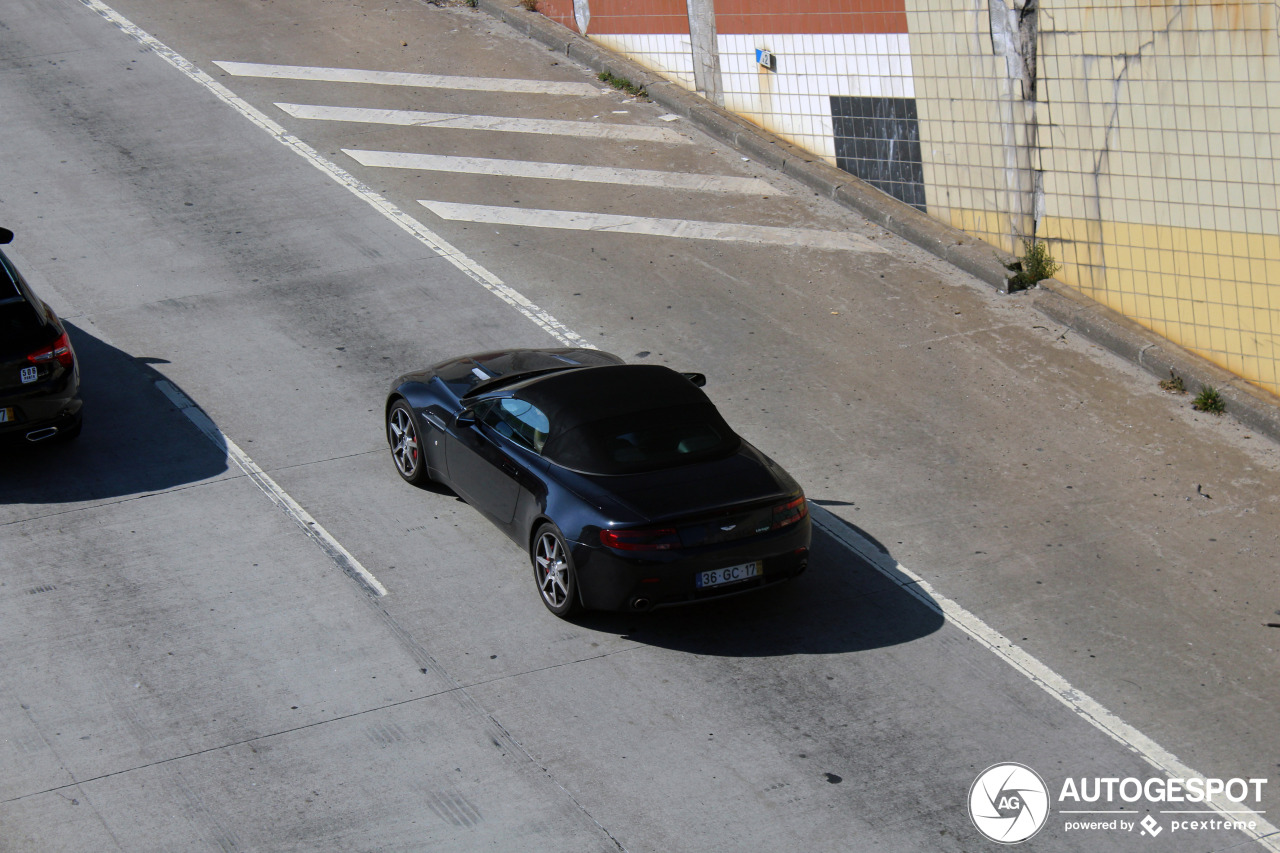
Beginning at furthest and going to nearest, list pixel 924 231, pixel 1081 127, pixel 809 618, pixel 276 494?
pixel 924 231 → pixel 1081 127 → pixel 276 494 → pixel 809 618

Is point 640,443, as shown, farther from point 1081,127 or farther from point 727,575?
point 1081,127

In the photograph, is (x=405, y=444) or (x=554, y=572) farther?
(x=405, y=444)

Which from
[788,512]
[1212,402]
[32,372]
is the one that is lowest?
[1212,402]

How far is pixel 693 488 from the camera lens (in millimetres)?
8625

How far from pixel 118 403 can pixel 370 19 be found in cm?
1107

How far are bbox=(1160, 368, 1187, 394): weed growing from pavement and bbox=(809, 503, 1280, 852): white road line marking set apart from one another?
3.85m

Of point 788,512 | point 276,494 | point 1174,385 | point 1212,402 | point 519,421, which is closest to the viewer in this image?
point 788,512

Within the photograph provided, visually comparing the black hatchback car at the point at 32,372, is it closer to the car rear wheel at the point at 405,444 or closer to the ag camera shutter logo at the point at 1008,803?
the car rear wheel at the point at 405,444

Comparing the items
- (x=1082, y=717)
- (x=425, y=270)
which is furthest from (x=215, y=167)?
(x=1082, y=717)

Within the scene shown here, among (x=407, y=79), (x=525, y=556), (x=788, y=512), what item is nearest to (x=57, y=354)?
(x=525, y=556)

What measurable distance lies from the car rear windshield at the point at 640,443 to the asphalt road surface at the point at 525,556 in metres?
1.02

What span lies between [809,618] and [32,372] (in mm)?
5922

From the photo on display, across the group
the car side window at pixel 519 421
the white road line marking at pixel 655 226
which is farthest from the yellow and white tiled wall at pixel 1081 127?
the car side window at pixel 519 421

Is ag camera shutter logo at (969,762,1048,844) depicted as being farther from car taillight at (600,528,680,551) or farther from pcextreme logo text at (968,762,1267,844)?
car taillight at (600,528,680,551)
